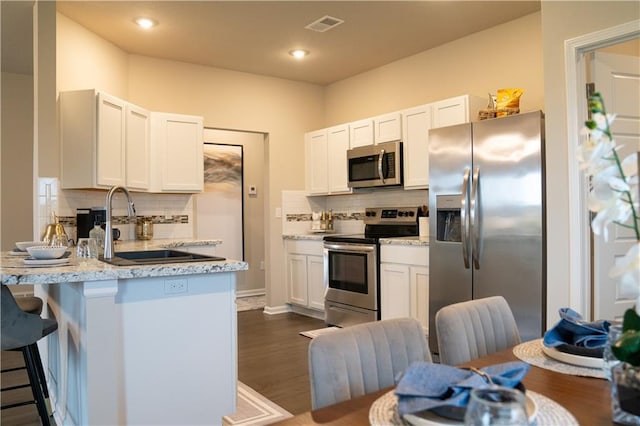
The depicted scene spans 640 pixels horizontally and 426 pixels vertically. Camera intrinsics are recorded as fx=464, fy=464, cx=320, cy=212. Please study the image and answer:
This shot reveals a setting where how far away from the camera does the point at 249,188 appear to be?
682cm

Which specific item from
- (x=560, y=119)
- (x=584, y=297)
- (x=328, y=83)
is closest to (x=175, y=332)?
(x=584, y=297)

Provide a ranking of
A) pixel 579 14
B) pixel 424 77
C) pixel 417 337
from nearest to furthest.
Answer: pixel 417 337, pixel 579 14, pixel 424 77

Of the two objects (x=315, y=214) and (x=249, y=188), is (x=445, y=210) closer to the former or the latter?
(x=315, y=214)

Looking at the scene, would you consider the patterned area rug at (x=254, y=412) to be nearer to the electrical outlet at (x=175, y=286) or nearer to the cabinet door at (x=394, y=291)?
the electrical outlet at (x=175, y=286)

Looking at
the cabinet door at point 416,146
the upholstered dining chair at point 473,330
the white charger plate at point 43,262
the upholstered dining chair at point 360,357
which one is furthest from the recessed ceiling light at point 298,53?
the upholstered dining chair at point 360,357

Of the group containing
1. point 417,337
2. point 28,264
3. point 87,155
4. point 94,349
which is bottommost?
point 94,349

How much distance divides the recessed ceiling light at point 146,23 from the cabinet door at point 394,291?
9.51ft

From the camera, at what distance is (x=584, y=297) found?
9.20ft

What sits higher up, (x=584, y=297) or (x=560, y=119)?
(x=560, y=119)

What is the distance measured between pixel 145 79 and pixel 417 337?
172 inches

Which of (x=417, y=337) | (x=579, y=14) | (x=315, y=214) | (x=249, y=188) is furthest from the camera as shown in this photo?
(x=249, y=188)

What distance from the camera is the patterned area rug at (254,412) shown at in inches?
104

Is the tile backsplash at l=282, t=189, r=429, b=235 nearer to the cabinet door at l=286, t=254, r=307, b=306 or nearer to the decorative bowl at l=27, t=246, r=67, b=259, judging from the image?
the cabinet door at l=286, t=254, r=307, b=306

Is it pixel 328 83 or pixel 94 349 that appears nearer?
pixel 94 349
